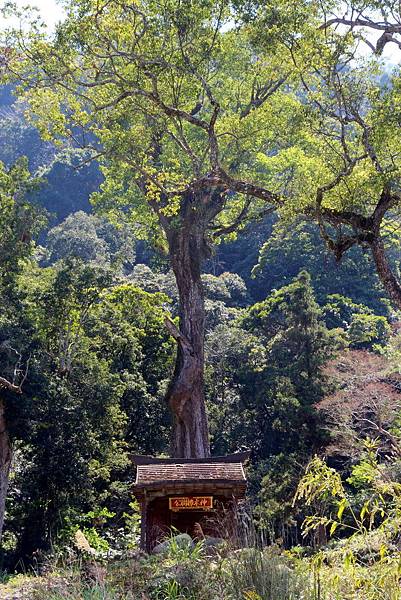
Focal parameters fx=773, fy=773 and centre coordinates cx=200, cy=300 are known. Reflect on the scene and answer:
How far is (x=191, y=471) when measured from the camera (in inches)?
360

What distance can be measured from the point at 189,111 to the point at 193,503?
7.80 meters

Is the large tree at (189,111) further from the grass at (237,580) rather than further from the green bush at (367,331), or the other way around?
the green bush at (367,331)

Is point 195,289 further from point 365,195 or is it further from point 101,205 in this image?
point 365,195

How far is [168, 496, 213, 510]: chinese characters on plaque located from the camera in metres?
8.89

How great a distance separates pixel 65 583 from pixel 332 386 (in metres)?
13.7

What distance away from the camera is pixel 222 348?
2141 cm

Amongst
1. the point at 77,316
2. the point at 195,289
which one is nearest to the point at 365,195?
the point at 195,289

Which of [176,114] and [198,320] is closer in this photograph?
[176,114]

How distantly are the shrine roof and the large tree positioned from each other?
10.5 ft

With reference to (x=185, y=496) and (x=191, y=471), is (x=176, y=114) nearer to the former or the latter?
(x=191, y=471)

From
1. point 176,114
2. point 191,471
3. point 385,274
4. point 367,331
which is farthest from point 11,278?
point 367,331

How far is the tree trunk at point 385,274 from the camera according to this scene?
802 centimetres

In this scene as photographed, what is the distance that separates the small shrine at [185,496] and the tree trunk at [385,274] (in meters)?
2.81

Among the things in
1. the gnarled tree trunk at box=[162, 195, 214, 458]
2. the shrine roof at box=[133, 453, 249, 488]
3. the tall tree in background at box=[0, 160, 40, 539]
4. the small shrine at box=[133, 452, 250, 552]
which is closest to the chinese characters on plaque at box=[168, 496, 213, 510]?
the small shrine at box=[133, 452, 250, 552]
